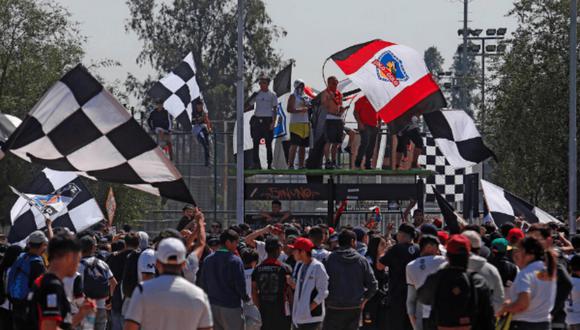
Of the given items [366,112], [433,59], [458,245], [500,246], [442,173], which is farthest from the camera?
[433,59]

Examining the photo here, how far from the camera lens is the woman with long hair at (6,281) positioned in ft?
44.2

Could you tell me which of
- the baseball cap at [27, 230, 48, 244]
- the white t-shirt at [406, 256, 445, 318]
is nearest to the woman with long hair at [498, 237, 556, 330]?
the white t-shirt at [406, 256, 445, 318]

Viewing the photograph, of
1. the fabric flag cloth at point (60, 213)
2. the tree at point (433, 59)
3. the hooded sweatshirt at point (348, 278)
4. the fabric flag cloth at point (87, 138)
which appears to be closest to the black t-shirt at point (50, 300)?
the fabric flag cloth at point (87, 138)

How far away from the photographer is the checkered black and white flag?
95.4 feet

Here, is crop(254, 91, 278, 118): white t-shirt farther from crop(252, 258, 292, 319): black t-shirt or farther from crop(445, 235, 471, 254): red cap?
crop(445, 235, 471, 254): red cap

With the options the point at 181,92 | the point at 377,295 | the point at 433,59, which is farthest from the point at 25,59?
the point at 433,59

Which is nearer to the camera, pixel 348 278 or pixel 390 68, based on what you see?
pixel 348 278

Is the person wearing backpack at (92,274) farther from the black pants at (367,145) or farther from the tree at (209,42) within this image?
the tree at (209,42)

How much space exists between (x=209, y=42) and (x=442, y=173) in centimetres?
3757

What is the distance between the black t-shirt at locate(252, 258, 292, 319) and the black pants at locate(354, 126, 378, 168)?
9874 millimetres

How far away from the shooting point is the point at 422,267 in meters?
→ 12.9

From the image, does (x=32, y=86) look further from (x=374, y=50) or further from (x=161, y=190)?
(x=161, y=190)

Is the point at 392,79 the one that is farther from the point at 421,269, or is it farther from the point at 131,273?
the point at 421,269

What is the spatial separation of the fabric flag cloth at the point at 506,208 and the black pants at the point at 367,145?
2.81 meters
